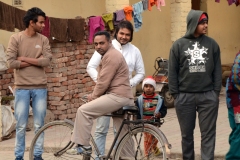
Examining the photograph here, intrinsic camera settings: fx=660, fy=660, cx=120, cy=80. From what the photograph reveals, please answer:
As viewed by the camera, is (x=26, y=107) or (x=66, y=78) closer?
(x=26, y=107)

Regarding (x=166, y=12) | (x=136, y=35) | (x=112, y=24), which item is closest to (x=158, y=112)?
(x=112, y=24)

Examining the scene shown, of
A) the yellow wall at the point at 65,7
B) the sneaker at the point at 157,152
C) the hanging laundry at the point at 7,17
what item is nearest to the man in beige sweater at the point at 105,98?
the sneaker at the point at 157,152

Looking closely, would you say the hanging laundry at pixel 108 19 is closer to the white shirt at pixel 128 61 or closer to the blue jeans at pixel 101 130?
the white shirt at pixel 128 61

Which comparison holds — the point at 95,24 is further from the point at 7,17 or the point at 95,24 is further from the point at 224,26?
the point at 224,26

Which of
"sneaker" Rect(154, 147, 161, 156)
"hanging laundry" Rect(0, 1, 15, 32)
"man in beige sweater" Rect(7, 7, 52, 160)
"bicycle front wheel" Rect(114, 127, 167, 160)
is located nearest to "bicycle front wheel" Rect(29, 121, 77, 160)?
"man in beige sweater" Rect(7, 7, 52, 160)

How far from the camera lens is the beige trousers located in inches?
285

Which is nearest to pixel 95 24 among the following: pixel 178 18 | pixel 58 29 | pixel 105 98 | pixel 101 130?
pixel 58 29

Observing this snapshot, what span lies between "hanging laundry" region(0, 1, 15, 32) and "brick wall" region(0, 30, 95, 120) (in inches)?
69.6

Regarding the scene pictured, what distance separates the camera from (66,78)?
12805 millimetres

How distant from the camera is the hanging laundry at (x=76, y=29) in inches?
490

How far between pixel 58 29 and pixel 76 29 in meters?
0.62

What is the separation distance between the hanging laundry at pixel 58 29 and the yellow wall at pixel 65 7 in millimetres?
1087

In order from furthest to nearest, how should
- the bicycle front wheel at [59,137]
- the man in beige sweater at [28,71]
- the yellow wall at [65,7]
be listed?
the yellow wall at [65,7] → the man in beige sweater at [28,71] → the bicycle front wheel at [59,137]

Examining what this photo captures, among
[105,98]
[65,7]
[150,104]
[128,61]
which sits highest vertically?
[65,7]
